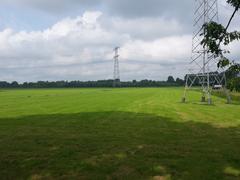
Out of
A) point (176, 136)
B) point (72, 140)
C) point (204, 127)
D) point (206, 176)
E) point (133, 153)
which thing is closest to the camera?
point (206, 176)

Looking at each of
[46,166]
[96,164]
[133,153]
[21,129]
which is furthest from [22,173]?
[21,129]

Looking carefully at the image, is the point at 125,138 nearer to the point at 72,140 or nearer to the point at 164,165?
the point at 72,140

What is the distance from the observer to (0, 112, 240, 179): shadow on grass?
30.2 feet

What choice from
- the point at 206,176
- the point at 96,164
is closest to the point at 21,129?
the point at 96,164

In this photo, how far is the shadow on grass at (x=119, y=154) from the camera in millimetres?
9219

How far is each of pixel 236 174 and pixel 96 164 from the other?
3481mm

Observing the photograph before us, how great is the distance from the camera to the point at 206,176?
891cm

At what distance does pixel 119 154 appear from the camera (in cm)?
1123

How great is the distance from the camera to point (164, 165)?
9898mm

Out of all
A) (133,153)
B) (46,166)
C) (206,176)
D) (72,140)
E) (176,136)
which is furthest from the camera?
(176,136)

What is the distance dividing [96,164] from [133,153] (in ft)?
5.58

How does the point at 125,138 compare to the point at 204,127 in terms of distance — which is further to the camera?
the point at 204,127

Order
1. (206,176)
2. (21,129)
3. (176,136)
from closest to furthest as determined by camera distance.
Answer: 1. (206,176)
2. (176,136)
3. (21,129)

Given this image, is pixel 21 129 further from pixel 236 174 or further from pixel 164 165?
pixel 236 174
